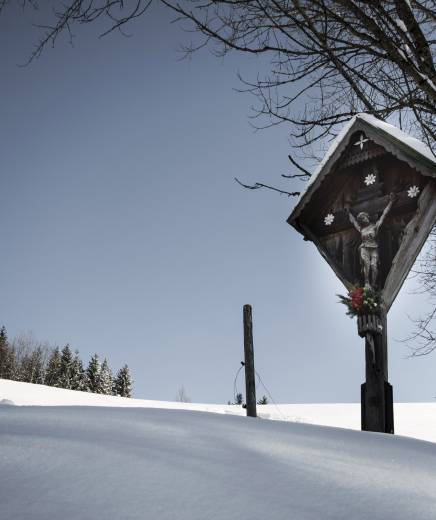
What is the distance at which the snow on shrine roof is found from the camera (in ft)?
16.1

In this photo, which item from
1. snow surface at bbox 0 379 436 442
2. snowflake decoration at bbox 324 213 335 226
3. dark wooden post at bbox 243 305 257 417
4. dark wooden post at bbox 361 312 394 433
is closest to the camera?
dark wooden post at bbox 361 312 394 433

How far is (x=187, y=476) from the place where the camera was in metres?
1.15

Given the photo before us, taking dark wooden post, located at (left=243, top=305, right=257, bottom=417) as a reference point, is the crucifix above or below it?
above

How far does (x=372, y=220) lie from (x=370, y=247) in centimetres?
32

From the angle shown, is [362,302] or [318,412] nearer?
[362,302]

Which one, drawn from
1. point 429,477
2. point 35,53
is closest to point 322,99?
point 35,53

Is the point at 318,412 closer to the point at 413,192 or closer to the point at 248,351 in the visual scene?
the point at 248,351

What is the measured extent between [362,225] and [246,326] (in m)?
3.00

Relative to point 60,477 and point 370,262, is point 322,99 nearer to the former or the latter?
point 370,262

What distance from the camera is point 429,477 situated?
1.46m

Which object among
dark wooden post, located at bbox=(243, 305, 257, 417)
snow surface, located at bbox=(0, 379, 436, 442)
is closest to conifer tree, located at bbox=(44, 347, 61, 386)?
snow surface, located at bbox=(0, 379, 436, 442)

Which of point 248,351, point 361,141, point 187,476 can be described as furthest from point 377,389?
point 187,476

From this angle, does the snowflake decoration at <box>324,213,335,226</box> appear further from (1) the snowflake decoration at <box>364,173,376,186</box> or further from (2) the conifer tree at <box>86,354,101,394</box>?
(2) the conifer tree at <box>86,354,101,394</box>

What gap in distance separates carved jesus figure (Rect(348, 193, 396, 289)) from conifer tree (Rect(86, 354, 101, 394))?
180ft
